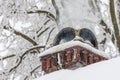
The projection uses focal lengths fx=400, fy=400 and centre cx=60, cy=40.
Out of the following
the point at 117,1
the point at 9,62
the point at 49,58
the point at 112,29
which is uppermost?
the point at 49,58

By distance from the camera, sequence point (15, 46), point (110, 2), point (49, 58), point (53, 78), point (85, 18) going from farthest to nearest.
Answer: point (15, 46) → point (110, 2) → point (85, 18) → point (49, 58) → point (53, 78)

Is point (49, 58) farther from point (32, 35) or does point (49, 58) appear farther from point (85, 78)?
point (32, 35)

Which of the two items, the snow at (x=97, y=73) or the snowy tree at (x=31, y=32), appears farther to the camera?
the snowy tree at (x=31, y=32)

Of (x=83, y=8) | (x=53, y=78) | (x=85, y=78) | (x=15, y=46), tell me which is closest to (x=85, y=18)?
(x=83, y=8)

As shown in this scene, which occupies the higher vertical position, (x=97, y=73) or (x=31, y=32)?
(x=97, y=73)

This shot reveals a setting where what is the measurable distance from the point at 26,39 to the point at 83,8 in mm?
6205

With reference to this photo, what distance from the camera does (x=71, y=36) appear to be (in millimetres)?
4605

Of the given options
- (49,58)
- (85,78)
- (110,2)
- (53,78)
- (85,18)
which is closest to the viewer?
(85,78)

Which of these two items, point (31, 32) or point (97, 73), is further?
point (31, 32)

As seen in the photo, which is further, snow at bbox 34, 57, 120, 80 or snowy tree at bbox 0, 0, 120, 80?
snowy tree at bbox 0, 0, 120, 80

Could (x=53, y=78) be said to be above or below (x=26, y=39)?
above

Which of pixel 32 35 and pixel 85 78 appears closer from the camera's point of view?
pixel 85 78

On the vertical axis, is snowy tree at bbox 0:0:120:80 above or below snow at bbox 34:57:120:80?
below

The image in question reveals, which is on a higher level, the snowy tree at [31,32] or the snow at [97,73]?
the snow at [97,73]
